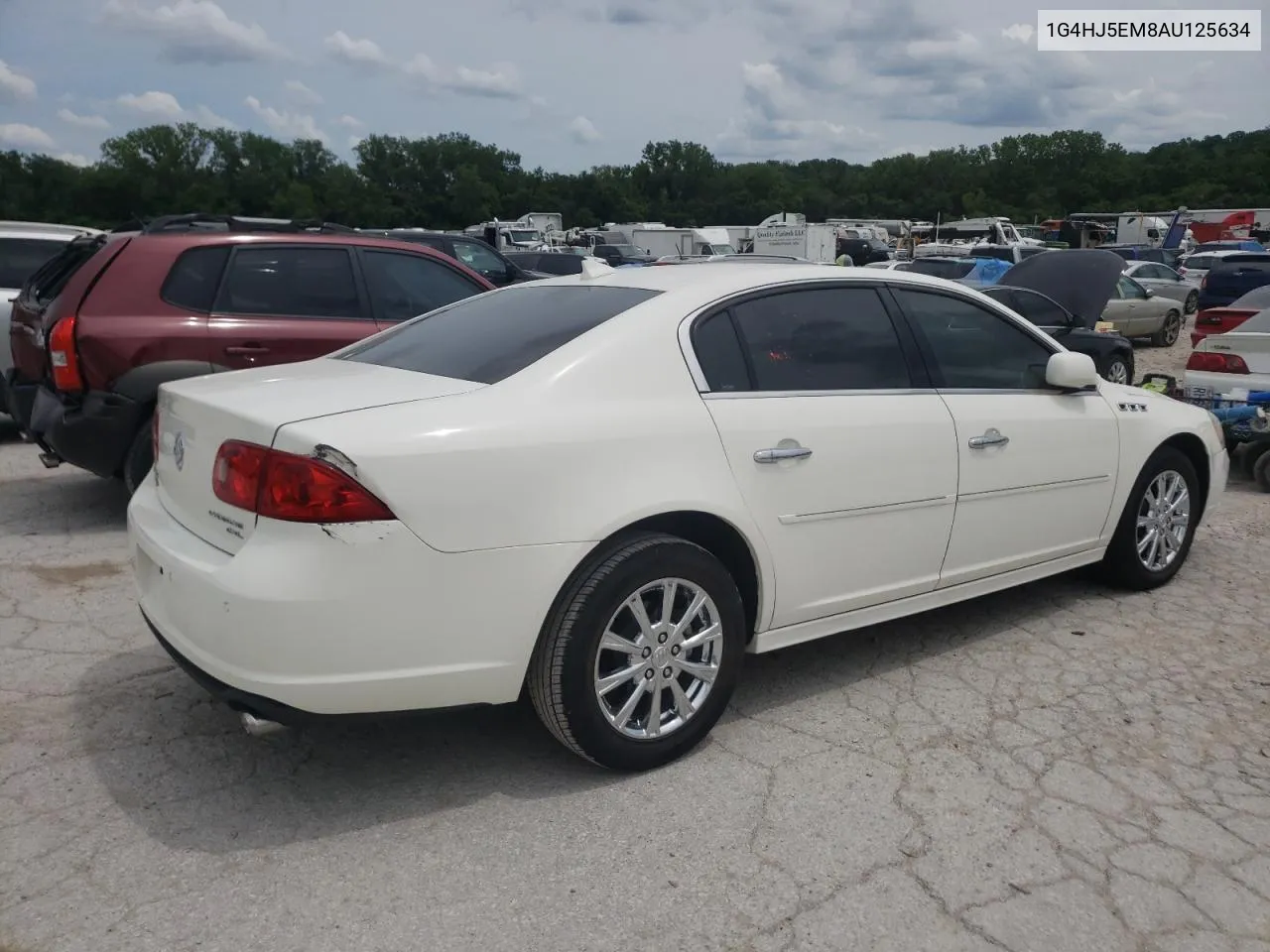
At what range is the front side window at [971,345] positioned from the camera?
4.24 meters

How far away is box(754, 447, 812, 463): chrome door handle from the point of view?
11.5ft

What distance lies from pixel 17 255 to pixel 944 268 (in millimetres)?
14883

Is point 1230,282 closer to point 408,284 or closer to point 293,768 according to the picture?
point 408,284

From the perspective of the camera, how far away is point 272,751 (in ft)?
11.4

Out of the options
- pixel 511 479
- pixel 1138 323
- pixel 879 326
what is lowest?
pixel 1138 323

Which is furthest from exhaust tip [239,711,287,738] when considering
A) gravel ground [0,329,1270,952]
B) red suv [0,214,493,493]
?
red suv [0,214,493,493]

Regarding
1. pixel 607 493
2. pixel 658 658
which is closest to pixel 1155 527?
pixel 658 658

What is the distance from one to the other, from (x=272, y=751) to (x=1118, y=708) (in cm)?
301

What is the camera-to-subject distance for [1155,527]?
205 inches

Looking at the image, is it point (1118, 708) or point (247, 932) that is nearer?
point (247, 932)

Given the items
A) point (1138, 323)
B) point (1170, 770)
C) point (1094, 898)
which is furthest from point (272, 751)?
point (1138, 323)

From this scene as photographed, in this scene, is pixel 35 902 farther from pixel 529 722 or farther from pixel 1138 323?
pixel 1138 323

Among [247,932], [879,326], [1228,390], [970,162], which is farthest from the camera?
[970,162]

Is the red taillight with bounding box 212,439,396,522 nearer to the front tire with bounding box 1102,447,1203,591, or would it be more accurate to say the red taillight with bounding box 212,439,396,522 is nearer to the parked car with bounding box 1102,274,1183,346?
the front tire with bounding box 1102,447,1203,591
